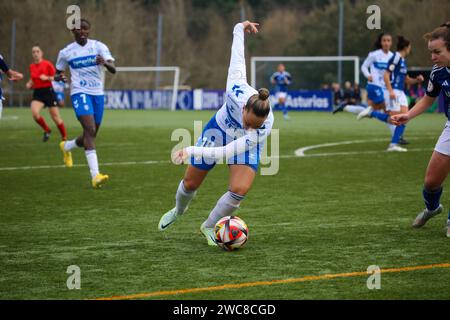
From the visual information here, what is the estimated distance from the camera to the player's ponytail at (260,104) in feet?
25.2

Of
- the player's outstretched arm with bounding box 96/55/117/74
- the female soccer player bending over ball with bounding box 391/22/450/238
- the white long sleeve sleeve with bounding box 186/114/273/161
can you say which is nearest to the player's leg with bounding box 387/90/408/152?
the player's outstretched arm with bounding box 96/55/117/74

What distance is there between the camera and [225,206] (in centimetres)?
833

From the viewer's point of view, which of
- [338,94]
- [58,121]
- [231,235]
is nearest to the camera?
[231,235]

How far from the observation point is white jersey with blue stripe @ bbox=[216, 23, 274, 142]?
8.13 meters

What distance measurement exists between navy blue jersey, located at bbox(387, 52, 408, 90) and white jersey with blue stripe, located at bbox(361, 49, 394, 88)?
32 centimetres

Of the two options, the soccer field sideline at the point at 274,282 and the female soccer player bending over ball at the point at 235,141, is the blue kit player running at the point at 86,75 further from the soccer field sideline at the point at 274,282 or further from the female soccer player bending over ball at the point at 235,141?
the soccer field sideline at the point at 274,282

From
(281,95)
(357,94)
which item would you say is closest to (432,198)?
(281,95)

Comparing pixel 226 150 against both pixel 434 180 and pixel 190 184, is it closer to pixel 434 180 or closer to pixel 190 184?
pixel 190 184

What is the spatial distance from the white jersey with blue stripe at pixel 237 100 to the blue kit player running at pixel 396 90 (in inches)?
408

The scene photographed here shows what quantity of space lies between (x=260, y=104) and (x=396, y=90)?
12.1m

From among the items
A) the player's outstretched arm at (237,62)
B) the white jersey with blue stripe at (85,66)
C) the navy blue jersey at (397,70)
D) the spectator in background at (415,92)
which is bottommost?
the spectator in background at (415,92)

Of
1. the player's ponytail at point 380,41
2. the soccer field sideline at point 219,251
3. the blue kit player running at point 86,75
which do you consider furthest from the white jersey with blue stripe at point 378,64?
the blue kit player running at point 86,75

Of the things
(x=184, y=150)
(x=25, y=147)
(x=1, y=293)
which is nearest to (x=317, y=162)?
(x=25, y=147)
